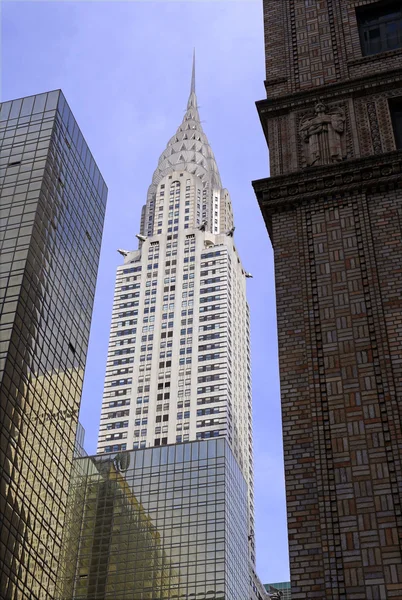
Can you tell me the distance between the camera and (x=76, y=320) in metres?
64.4

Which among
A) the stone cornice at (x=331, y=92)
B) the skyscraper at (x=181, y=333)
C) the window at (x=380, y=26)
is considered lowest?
the stone cornice at (x=331, y=92)

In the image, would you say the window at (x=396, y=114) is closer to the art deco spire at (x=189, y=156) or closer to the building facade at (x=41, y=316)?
the building facade at (x=41, y=316)

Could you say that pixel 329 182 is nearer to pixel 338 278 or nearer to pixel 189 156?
pixel 338 278

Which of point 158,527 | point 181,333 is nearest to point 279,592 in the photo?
point 181,333

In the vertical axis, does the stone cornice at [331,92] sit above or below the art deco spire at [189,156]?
below

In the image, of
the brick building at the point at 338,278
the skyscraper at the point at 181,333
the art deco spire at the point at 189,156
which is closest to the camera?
the brick building at the point at 338,278

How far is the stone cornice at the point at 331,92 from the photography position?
82.1 ft

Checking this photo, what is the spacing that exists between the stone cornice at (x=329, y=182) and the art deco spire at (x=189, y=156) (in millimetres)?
120441

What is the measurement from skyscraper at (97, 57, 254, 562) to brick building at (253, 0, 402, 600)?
273 feet

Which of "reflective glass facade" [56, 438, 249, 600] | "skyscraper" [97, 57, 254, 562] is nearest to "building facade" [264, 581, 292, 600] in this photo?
"skyscraper" [97, 57, 254, 562]

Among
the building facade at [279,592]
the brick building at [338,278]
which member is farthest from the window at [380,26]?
the building facade at [279,592]

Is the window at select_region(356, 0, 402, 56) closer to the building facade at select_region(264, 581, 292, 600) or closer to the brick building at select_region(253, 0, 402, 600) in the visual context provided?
the brick building at select_region(253, 0, 402, 600)

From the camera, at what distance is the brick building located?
16.6 m

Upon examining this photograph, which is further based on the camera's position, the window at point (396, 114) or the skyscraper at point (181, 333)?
the skyscraper at point (181, 333)
